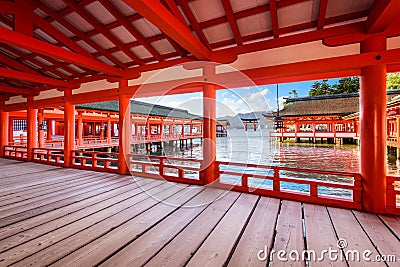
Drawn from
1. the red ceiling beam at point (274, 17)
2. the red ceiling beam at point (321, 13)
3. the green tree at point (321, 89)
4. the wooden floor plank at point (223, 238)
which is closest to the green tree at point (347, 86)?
the green tree at point (321, 89)

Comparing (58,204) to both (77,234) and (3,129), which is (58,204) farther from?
(3,129)

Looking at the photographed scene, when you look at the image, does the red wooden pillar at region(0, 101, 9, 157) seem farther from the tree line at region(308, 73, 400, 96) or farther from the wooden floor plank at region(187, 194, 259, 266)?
the tree line at region(308, 73, 400, 96)

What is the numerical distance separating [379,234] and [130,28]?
15.6ft

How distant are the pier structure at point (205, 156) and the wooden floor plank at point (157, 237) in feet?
0.06

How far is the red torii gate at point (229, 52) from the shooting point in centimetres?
267

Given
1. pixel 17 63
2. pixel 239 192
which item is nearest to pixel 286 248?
pixel 239 192

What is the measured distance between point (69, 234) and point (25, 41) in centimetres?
314

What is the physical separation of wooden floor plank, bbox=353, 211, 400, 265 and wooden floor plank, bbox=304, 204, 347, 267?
35 cm

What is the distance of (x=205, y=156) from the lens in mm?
4055

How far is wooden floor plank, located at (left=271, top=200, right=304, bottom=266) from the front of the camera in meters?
1.75

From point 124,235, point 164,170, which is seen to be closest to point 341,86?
point 164,170

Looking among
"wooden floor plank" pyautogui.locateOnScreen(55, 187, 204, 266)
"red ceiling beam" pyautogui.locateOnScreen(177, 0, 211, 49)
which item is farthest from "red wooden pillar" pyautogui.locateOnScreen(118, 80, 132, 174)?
"red ceiling beam" pyautogui.locateOnScreen(177, 0, 211, 49)

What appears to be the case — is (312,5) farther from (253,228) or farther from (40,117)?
(40,117)

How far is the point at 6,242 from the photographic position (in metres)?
1.99
